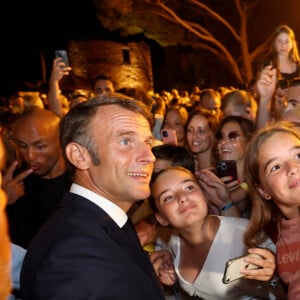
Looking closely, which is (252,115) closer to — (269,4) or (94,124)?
(94,124)

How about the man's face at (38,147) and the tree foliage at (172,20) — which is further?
the tree foliage at (172,20)

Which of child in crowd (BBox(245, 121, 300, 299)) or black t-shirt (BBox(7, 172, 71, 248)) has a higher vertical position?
child in crowd (BBox(245, 121, 300, 299))

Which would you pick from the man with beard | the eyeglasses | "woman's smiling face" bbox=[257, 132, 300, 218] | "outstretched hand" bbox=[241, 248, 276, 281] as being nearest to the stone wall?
the eyeglasses

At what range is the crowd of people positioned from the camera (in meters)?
1.45

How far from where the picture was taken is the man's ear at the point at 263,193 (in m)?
2.32

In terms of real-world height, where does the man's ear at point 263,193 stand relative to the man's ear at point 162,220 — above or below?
above

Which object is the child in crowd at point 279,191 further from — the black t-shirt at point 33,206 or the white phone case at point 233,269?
the black t-shirt at point 33,206

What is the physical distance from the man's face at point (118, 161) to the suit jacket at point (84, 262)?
153 mm

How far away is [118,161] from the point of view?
5.90ft

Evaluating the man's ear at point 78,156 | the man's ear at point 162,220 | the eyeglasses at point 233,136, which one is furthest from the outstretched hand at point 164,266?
the eyeglasses at point 233,136

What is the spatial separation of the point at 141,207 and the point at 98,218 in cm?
162

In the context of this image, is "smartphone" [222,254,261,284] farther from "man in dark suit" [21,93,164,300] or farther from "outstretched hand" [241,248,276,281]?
"man in dark suit" [21,93,164,300]

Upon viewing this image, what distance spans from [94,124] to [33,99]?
497cm

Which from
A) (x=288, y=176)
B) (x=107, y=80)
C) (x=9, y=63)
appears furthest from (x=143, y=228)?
(x=9, y=63)
